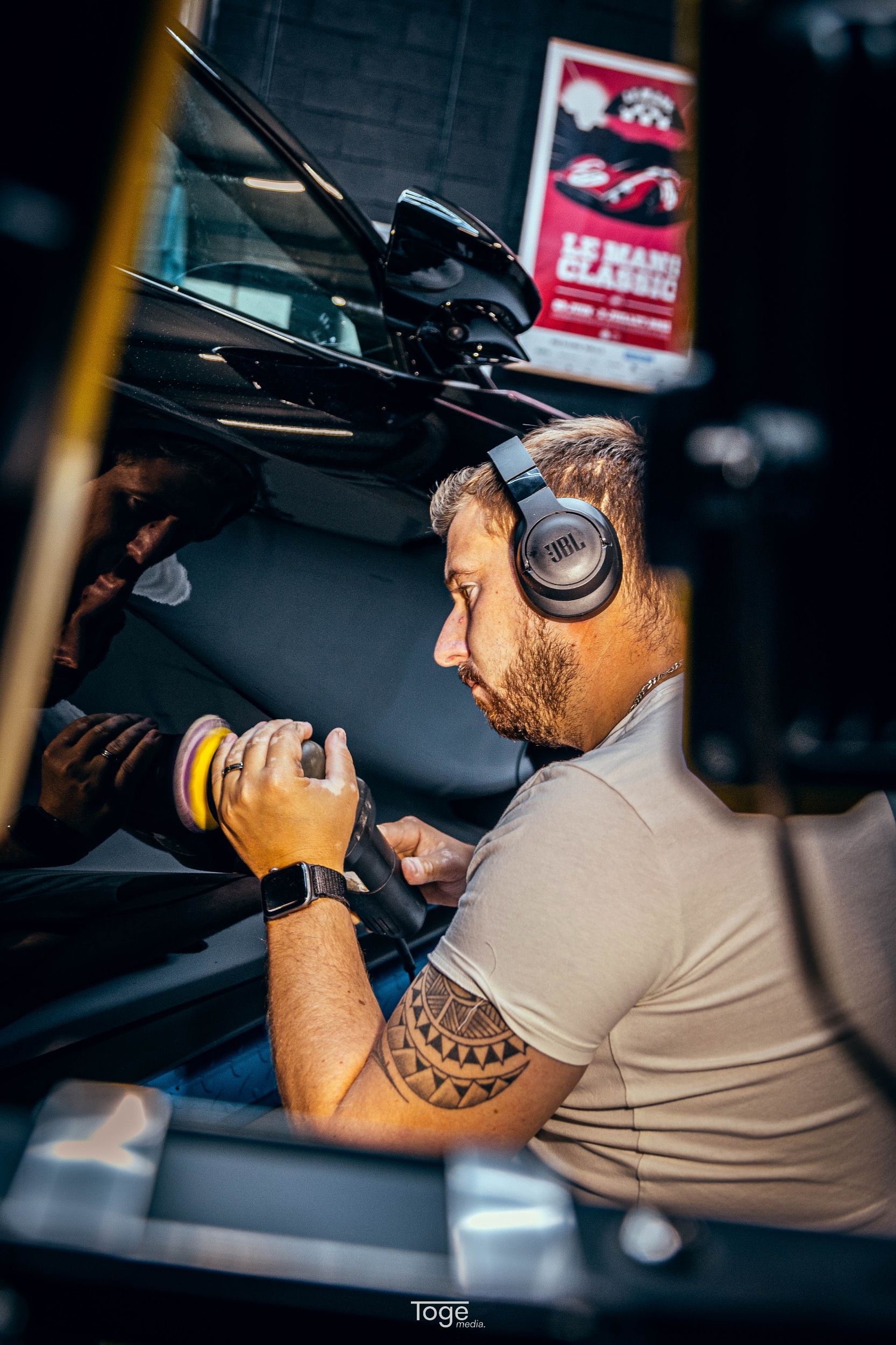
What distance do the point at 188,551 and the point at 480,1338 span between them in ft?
2.58

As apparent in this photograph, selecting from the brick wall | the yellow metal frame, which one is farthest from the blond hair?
the brick wall

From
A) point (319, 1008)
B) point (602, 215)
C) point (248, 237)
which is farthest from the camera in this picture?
point (602, 215)

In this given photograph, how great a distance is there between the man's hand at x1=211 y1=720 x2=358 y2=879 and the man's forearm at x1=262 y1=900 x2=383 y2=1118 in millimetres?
73

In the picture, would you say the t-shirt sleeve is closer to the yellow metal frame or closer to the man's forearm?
the man's forearm

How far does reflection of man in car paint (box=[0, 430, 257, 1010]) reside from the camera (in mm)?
869

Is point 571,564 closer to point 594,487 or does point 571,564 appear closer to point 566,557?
point 566,557

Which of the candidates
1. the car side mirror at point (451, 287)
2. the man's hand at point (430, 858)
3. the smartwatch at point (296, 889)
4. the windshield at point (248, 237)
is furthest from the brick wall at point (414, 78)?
the smartwatch at point (296, 889)

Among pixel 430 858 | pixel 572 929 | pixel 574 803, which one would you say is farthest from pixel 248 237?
pixel 572 929

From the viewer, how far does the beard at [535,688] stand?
1070 millimetres

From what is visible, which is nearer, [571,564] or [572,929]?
[572,929]

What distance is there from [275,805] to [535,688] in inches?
13.5

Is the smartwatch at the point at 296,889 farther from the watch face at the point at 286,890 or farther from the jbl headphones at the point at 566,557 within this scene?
the jbl headphones at the point at 566,557

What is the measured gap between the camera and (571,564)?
0.99 metres

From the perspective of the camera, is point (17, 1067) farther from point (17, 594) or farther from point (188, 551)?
point (17, 594)
